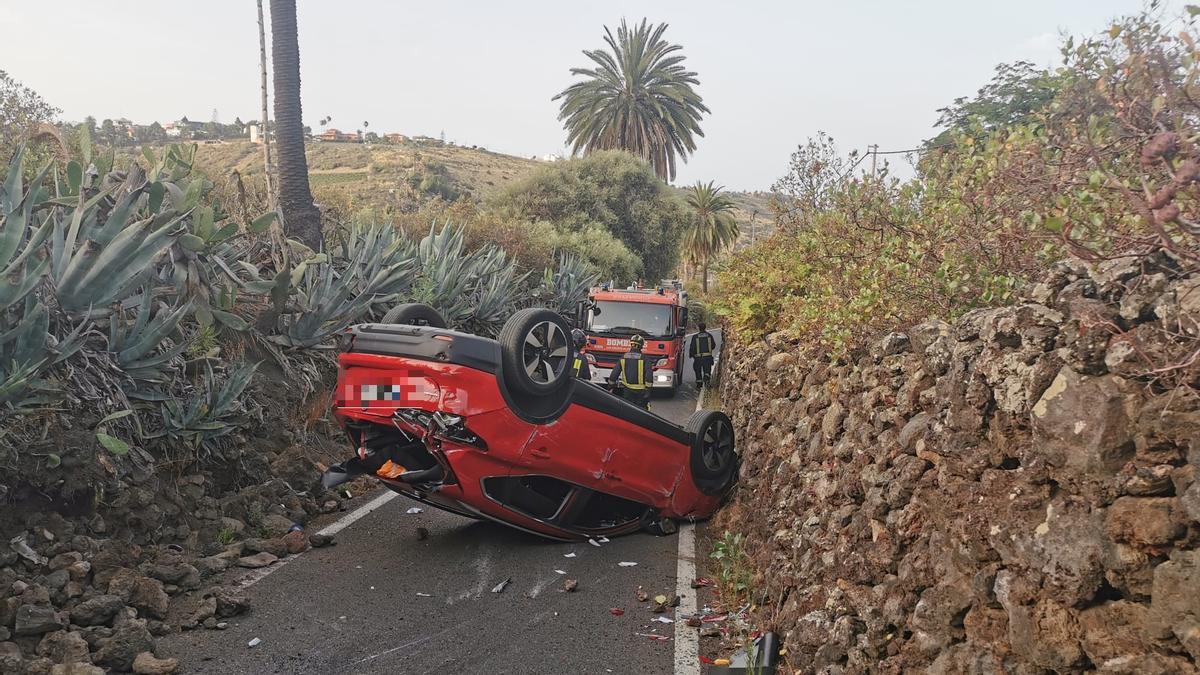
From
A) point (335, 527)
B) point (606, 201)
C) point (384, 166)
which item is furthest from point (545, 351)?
point (384, 166)

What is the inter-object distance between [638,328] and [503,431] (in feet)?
37.9

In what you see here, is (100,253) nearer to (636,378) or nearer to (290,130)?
(636,378)

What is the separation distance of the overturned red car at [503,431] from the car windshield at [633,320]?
9.84 metres

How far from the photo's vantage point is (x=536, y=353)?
7.30 metres

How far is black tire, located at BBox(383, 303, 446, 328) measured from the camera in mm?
8102

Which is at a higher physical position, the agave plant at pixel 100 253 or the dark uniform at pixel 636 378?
the agave plant at pixel 100 253

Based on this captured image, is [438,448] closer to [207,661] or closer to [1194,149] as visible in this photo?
[207,661]

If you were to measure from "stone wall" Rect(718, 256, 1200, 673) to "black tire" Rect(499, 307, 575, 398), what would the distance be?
241cm

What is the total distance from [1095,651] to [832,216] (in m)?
6.63

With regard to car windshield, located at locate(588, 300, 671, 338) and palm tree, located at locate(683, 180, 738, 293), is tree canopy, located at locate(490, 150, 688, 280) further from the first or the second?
car windshield, located at locate(588, 300, 671, 338)

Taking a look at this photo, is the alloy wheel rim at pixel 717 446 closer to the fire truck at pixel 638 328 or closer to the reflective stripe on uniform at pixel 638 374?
the reflective stripe on uniform at pixel 638 374

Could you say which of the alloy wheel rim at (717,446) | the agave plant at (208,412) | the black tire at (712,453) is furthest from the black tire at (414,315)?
the alloy wheel rim at (717,446)

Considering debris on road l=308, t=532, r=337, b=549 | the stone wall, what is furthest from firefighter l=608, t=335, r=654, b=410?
the stone wall

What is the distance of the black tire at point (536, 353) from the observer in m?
6.85
